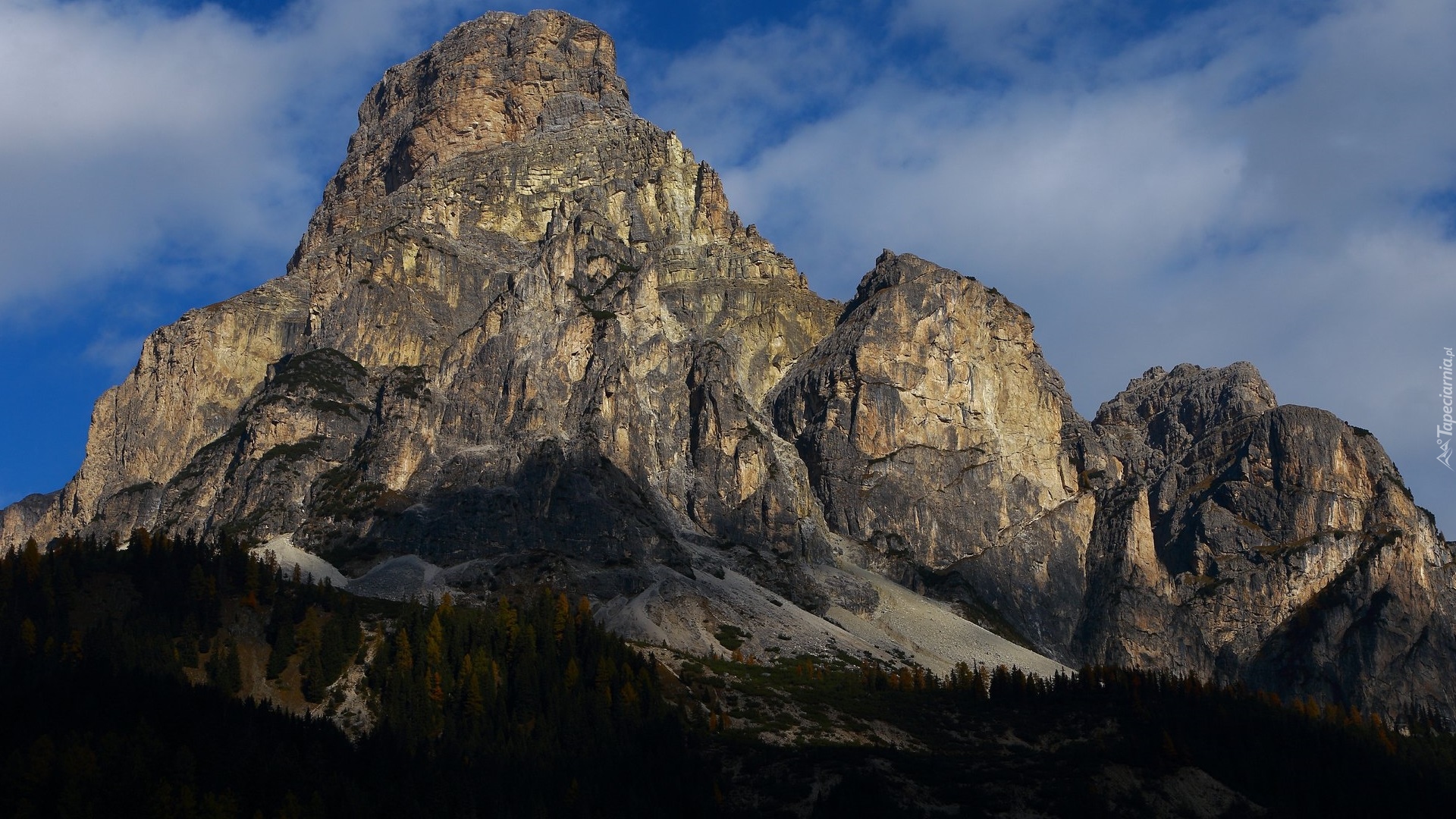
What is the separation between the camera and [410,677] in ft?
630

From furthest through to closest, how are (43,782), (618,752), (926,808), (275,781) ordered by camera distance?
(618,752), (926,808), (275,781), (43,782)

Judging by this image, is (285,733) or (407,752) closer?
(285,733)

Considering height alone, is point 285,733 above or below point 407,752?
above

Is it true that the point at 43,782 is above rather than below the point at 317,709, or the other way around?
below

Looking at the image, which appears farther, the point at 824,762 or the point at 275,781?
the point at 824,762

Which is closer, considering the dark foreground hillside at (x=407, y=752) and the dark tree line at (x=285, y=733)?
the dark tree line at (x=285, y=733)

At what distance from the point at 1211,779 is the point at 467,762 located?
80.2 meters

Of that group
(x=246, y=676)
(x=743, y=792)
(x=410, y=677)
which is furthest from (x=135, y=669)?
(x=743, y=792)

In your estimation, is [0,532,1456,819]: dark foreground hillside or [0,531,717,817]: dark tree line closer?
[0,531,717,817]: dark tree line

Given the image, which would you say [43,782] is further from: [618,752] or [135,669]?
[618,752]

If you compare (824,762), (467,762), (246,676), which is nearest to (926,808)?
(824,762)

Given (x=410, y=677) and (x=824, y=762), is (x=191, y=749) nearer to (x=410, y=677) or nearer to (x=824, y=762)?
(x=410, y=677)

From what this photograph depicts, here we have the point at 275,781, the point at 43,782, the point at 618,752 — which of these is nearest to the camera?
the point at 43,782

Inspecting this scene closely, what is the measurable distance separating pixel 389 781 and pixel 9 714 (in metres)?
33.8
